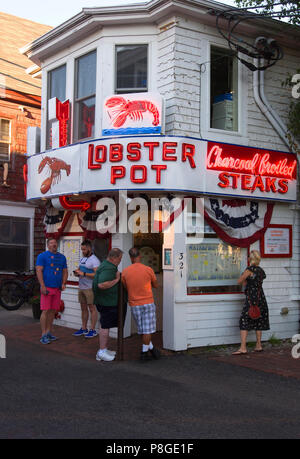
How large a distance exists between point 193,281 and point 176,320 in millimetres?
854

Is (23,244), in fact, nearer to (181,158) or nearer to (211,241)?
(211,241)

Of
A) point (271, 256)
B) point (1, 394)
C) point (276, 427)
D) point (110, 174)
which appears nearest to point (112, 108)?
point (110, 174)

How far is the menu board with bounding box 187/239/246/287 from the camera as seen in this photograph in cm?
1011

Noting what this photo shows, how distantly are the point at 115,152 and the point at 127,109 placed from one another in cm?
88

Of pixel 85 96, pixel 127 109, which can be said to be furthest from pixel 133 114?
pixel 85 96

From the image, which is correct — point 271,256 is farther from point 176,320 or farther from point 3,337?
point 3,337

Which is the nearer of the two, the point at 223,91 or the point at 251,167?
the point at 251,167

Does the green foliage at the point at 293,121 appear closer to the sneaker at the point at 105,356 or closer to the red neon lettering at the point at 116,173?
the red neon lettering at the point at 116,173

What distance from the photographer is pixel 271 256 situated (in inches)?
437

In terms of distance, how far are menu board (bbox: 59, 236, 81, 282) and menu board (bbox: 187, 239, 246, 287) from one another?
307 centimetres

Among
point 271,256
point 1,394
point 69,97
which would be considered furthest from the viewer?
point 69,97

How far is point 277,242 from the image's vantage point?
11234 mm

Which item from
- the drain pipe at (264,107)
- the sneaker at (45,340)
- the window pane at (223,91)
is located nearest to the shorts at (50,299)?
the sneaker at (45,340)

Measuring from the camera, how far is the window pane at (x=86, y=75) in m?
11.4
